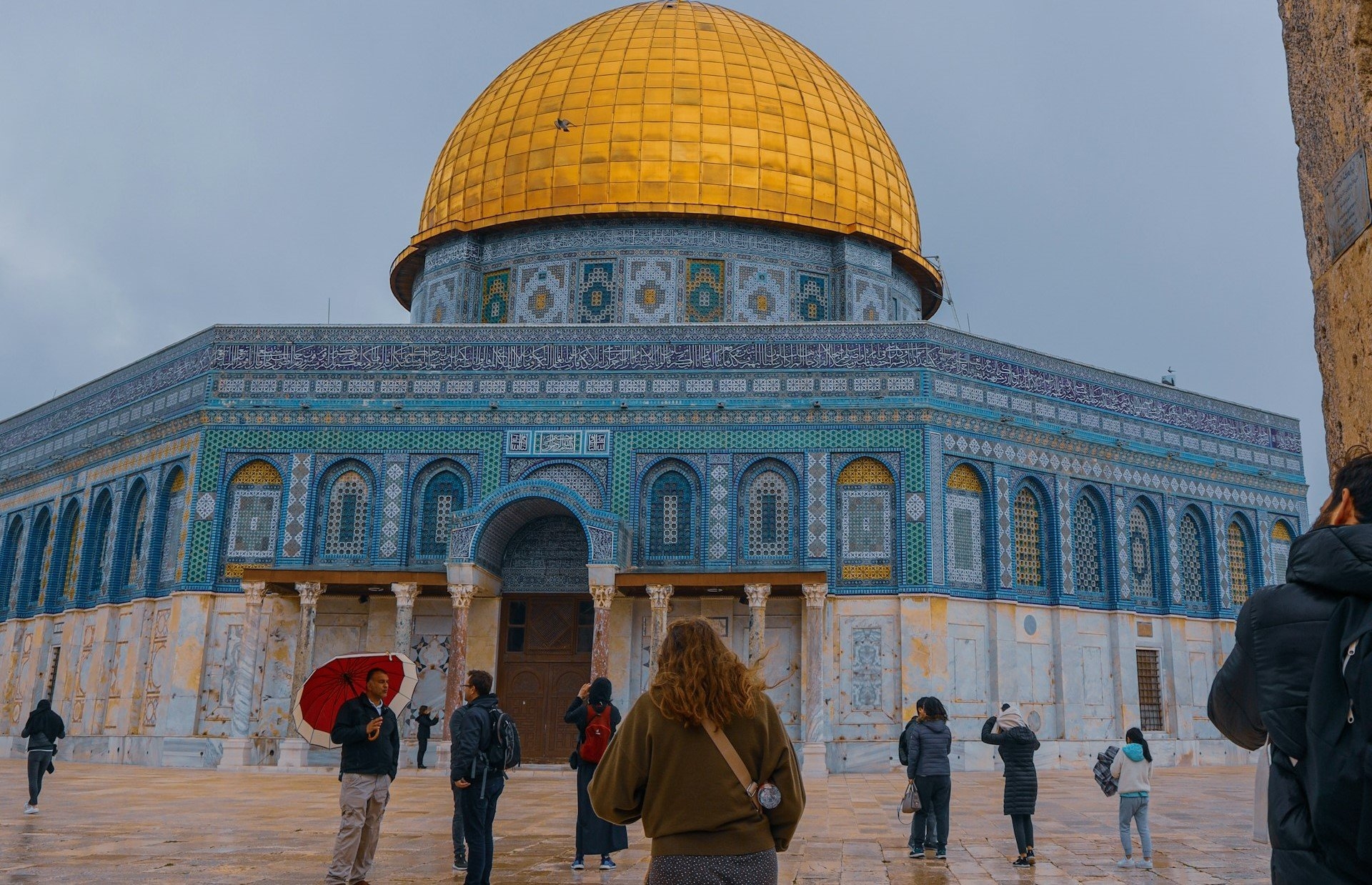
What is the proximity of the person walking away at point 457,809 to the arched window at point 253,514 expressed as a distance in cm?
1349

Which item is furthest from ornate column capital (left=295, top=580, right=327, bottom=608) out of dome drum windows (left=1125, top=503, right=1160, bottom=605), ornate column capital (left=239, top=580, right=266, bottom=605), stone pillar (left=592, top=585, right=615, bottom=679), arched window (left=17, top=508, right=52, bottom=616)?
dome drum windows (left=1125, top=503, right=1160, bottom=605)

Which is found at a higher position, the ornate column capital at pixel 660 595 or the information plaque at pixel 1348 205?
the ornate column capital at pixel 660 595

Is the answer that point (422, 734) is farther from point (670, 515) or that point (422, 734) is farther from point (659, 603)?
point (670, 515)

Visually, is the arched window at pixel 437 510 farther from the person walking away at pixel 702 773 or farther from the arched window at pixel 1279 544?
the person walking away at pixel 702 773

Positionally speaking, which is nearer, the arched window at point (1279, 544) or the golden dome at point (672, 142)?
the golden dome at point (672, 142)

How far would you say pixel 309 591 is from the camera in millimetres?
20078

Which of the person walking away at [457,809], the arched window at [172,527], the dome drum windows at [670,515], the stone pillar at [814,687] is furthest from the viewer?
the arched window at [172,527]

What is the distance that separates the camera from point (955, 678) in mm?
20141

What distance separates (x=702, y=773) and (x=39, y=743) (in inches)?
431

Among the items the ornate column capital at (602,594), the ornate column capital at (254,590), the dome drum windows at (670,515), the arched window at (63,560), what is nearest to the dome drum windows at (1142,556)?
the dome drum windows at (670,515)

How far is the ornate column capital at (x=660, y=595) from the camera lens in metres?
19.5

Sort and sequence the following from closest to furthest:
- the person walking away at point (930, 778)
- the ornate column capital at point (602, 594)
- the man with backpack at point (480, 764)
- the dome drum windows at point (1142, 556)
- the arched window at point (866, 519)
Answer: the man with backpack at point (480, 764) < the person walking away at point (930, 778) < the ornate column capital at point (602, 594) < the arched window at point (866, 519) < the dome drum windows at point (1142, 556)

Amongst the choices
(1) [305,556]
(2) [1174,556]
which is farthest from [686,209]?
(2) [1174,556]

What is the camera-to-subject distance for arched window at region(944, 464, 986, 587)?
2062 cm
